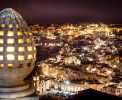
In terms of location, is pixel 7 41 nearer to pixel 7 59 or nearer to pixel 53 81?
pixel 7 59

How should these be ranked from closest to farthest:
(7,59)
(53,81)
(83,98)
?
(7,59) → (83,98) → (53,81)

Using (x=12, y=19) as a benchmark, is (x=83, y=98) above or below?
below

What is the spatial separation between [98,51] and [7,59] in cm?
916

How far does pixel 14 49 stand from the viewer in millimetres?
3688

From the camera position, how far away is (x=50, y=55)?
1187cm

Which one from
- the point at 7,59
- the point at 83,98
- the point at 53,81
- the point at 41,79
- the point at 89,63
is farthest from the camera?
the point at 89,63

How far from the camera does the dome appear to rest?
369 centimetres

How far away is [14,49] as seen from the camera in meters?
3.69

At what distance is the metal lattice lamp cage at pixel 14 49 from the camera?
3686 mm

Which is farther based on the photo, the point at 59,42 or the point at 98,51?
the point at 98,51

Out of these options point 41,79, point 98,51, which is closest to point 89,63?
point 98,51

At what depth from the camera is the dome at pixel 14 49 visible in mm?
3686

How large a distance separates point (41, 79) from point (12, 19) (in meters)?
6.64

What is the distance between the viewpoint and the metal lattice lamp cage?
3.69 meters
